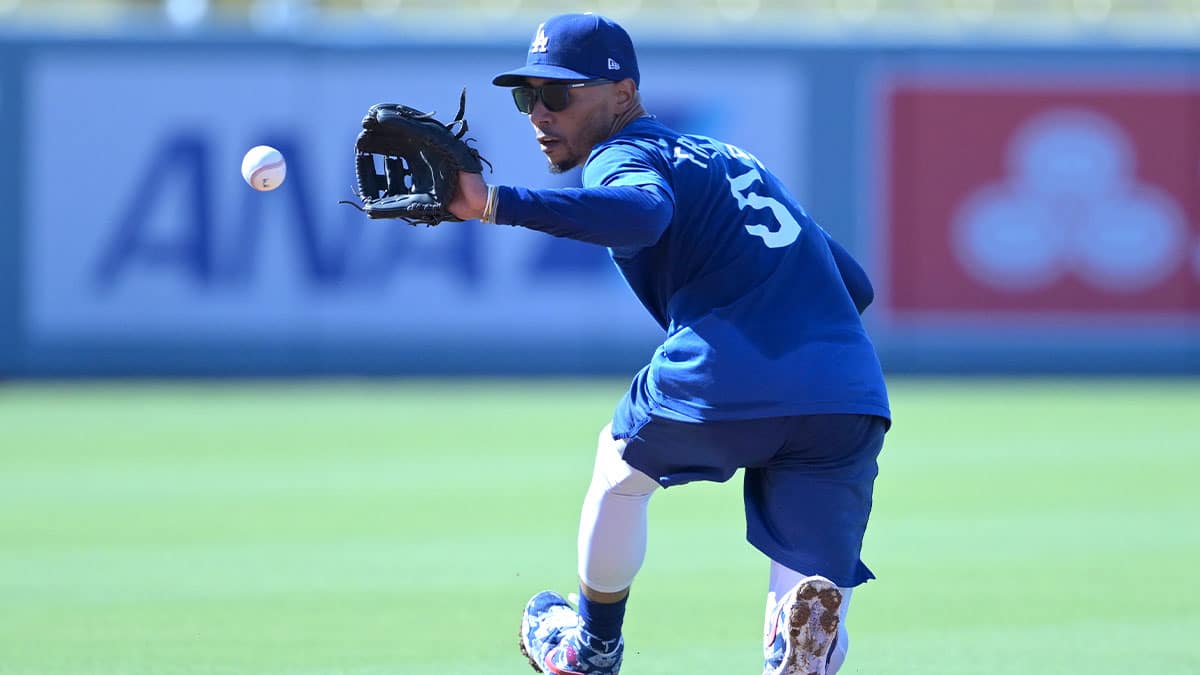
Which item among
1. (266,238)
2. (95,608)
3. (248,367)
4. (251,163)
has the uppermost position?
(251,163)

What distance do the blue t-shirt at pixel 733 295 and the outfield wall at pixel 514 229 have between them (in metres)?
11.0

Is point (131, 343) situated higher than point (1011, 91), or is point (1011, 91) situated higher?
point (1011, 91)

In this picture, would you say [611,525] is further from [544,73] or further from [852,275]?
[544,73]

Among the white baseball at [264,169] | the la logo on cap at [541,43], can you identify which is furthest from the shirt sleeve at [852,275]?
the white baseball at [264,169]

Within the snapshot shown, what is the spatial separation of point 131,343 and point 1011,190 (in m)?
8.18

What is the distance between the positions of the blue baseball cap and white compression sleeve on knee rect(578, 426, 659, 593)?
0.96 m

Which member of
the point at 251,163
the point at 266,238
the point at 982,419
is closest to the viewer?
the point at 251,163

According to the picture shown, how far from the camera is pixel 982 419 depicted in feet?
44.5

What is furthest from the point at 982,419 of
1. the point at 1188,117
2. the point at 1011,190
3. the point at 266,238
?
the point at 266,238

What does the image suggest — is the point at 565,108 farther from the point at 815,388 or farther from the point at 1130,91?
the point at 1130,91

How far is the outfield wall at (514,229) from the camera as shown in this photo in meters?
16.5

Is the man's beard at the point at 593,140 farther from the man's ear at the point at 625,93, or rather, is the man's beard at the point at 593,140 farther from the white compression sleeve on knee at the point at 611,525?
the white compression sleeve on knee at the point at 611,525

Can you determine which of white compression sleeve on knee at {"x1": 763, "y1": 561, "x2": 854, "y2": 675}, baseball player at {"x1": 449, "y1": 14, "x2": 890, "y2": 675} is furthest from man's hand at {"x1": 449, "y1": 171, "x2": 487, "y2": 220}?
white compression sleeve on knee at {"x1": 763, "y1": 561, "x2": 854, "y2": 675}

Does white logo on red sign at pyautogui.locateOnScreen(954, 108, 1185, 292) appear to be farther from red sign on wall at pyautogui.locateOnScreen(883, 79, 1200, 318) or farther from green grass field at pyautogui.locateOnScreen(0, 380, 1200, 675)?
green grass field at pyautogui.locateOnScreen(0, 380, 1200, 675)
